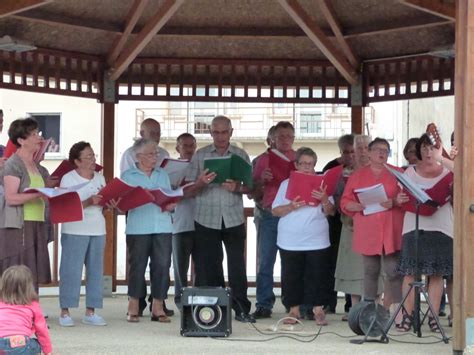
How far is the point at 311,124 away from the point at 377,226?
32.1 m

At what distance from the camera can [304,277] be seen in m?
8.48

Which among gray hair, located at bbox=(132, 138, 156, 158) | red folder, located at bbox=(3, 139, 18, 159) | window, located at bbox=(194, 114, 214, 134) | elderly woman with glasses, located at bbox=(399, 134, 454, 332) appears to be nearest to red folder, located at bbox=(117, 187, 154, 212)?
gray hair, located at bbox=(132, 138, 156, 158)

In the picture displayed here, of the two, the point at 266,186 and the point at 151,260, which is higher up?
the point at 266,186

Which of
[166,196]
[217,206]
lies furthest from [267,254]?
[166,196]

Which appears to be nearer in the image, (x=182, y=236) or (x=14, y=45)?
(x=182, y=236)

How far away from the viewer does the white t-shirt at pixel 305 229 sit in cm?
840

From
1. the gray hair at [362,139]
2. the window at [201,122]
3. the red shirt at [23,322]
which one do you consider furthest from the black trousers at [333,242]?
the window at [201,122]

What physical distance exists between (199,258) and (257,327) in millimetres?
733

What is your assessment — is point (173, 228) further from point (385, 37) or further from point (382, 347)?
point (385, 37)

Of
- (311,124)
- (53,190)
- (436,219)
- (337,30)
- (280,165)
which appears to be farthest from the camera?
(311,124)

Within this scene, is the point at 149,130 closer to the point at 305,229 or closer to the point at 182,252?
the point at 182,252

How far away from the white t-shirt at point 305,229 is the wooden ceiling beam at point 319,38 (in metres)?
1.89

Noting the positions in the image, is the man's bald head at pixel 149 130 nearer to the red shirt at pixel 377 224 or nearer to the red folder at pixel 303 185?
the red folder at pixel 303 185

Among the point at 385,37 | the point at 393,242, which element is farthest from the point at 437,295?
the point at 385,37
